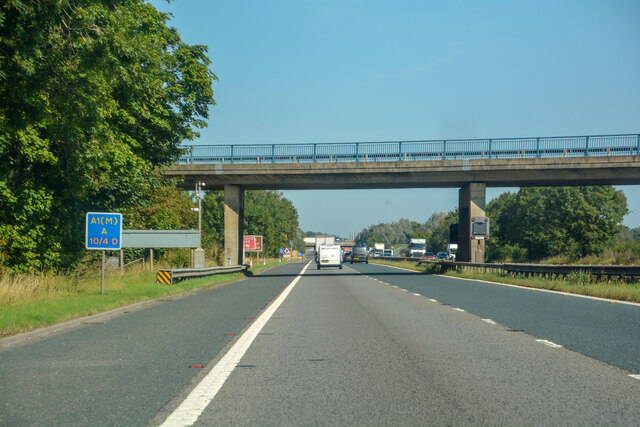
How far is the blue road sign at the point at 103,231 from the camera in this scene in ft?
60.8

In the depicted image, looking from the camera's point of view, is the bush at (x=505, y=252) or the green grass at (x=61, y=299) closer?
the green grass at (x=61, y=299)

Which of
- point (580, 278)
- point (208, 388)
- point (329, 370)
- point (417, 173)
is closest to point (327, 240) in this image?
point (417, 173)

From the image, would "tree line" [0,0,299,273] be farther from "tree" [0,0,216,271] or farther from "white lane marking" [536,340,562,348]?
"white lane marking" [536,340,562,348]

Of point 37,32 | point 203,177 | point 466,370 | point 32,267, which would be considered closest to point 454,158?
point 203,177

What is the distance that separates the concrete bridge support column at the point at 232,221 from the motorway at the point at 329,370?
1137 inches

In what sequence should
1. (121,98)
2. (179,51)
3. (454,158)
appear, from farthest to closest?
(454,158) < (179,51) < (121,98)

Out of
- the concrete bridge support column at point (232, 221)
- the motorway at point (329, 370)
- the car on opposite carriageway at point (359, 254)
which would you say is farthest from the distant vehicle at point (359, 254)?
the motorway at point (329, 370)

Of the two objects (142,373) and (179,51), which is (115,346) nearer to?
(142,373)

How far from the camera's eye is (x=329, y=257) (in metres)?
57.6

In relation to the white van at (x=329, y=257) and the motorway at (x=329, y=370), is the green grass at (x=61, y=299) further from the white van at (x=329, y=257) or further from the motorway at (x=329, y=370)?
the white van at (x=329, y=257)

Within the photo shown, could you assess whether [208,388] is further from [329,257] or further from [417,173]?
[329,257]

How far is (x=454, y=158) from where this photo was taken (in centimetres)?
3881

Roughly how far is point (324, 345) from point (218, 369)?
2.27 metres

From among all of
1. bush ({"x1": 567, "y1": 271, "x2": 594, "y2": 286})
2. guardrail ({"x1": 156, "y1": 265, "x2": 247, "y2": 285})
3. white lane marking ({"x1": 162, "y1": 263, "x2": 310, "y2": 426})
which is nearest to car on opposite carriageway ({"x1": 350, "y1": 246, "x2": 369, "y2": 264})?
guardrail ({"x1": 156, "y1": 265, "x2": 247, "y2": 285})
